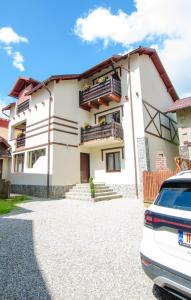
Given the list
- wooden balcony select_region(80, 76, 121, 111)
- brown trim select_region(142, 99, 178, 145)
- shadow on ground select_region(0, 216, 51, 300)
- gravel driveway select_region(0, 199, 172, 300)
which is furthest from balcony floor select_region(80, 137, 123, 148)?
shadow on ground select_region(0, 216, 51, 300)

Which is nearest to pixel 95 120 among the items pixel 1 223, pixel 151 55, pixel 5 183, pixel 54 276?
pixel 151 55

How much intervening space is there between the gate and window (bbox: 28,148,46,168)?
843 centimetres

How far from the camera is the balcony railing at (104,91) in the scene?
51.0ft

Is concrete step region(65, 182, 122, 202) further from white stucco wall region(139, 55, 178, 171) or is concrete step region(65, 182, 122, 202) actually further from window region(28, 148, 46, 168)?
window region(28, 148, 46, 168)

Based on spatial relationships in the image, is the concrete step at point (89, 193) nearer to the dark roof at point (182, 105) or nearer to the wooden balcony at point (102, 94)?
the wooden balcony at point (102, 94)

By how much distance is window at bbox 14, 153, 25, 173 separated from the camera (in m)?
19.0

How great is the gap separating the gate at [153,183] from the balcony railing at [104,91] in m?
7.22

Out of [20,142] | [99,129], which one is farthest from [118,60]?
[20,142]

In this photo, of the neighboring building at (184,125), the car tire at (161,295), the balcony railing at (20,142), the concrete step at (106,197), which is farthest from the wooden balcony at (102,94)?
the car tire at (161,295)

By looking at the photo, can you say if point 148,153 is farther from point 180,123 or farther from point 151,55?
point 151,55

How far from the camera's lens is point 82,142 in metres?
17.0

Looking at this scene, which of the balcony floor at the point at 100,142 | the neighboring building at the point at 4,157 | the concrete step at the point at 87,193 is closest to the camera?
the concrete step at the point at 87,193

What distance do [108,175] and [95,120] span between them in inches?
204

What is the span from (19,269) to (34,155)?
1429cm
